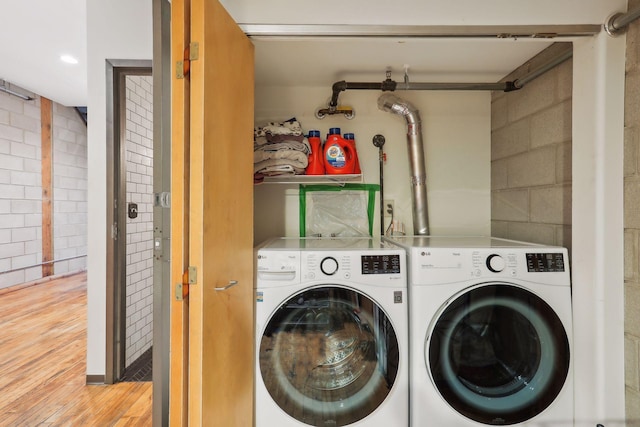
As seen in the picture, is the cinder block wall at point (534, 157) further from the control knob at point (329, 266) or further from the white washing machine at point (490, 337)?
the control knob at point (329, 266)

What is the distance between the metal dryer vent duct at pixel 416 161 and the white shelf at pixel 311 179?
0.37 meters

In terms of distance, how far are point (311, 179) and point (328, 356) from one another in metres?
1.06

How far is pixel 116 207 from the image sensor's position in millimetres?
1984

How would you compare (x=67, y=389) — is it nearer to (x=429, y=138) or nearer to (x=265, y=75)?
(x=265, y=75)

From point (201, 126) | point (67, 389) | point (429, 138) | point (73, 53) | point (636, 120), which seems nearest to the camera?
point (201, 126)

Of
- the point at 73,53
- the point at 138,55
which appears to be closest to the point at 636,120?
the point at 138,55

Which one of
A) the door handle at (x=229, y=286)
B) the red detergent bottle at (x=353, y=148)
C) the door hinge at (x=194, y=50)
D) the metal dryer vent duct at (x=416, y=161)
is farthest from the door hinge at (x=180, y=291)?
the metal dryer vent duct at (x=416, y=161)

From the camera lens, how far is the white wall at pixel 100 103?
195cm

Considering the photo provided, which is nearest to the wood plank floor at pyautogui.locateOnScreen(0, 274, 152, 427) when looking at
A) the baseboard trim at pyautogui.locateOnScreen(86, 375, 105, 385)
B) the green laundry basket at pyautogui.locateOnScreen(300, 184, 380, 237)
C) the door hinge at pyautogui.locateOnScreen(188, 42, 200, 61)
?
the baseboard trim at pyautogui.locateOnScreen(86, 375, 105, 385)

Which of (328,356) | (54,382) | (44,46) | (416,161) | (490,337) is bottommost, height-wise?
(54,382)

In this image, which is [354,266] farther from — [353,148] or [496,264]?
[353,148]

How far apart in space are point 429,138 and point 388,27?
1031 millimetres

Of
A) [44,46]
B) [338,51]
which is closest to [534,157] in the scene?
[338,51]

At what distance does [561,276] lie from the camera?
1.34 metres
